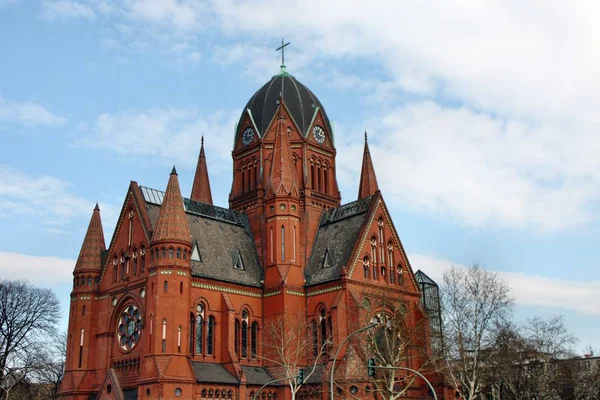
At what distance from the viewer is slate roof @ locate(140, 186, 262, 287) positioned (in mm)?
64562

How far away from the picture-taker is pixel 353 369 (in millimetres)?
58312

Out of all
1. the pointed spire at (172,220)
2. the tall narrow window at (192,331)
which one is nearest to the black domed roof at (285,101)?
the pointed spire at (172,220)

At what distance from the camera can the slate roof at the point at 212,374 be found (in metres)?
57.3

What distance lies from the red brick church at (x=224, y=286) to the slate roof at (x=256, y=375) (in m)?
0.13

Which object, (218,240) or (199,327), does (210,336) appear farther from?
(218,240)

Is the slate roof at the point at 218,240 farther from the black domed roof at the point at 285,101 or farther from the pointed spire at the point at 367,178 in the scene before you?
the pointed spire at the point at 367,178

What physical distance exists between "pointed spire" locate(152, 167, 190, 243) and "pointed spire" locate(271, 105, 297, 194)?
1101 cm

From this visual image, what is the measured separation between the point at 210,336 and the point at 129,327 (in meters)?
7.21

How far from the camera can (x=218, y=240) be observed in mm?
68125

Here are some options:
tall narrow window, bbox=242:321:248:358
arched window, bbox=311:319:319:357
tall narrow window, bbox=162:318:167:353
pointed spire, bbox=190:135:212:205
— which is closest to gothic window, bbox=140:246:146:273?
tall narrow window, bbox=162:318:167:353

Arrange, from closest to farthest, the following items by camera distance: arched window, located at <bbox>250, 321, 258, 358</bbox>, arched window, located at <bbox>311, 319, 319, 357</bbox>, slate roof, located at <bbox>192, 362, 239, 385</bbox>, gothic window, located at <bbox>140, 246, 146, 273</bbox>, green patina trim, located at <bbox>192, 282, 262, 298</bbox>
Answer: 1. slate roof, located at <bbox>192, 362, 239, 385</bbox>
2. green patina trim, located at <bbox>192, 282, 262, 298</bbox>
3. gothic window, located at <bbox>140, 246, 146, 273</bbox>
4. arched window, located at <bbox>311, 319, 319, 357</bbox>
5. arched window, located at <bbox>250, 321, 258, 358</bbox>

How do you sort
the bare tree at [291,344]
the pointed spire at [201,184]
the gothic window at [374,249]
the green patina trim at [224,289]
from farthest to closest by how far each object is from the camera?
the pointed spire at [201,184], the gothic window at [374,249], the green patina trim at [224,289], the bare tree at [291,344]

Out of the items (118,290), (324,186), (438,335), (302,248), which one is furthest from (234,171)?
(438,335)

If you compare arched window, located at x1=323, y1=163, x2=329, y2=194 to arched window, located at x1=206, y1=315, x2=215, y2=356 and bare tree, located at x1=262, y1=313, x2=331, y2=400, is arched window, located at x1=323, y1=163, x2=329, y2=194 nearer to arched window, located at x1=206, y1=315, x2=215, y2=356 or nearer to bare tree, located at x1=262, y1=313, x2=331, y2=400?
bare tree, located at x1=262, y1=313, x2=331, y2=400
